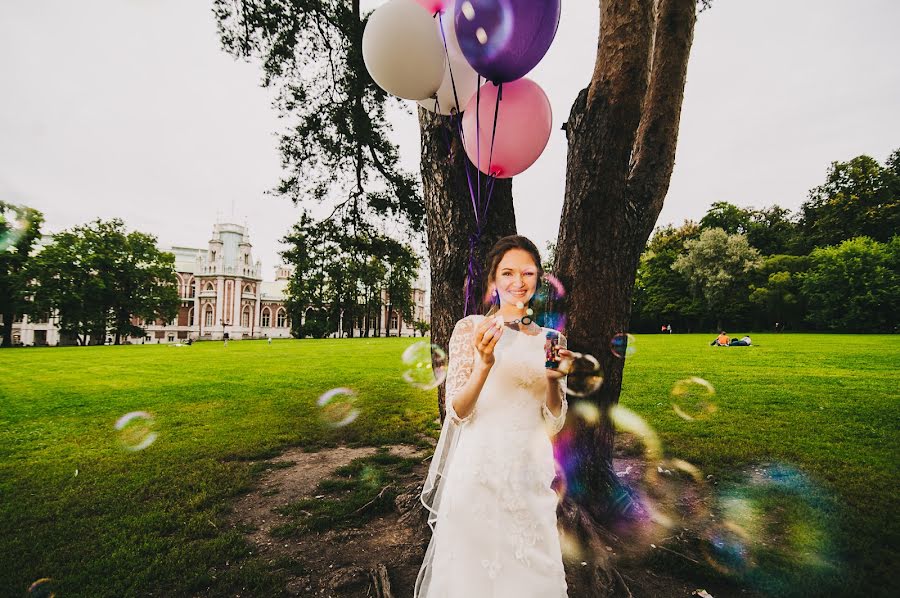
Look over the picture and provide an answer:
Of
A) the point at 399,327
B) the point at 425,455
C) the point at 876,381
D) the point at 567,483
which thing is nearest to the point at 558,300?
the point at 567,483

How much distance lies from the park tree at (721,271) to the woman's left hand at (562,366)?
143ft

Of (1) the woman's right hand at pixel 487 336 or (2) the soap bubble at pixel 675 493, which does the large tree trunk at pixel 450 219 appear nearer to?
(1) the woman's right hand at pixel 487 336

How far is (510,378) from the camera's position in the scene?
83.0 inches

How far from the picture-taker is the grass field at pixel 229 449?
3.17m

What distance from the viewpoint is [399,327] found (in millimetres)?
80438

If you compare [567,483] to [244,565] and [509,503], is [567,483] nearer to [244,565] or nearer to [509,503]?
[509,503]

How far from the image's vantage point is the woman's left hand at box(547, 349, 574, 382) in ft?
6.30

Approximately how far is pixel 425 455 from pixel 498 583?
404cm

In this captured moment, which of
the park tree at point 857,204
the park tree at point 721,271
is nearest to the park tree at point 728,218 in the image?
the park tree at point 857,204

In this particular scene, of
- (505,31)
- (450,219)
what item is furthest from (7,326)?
(505,31)

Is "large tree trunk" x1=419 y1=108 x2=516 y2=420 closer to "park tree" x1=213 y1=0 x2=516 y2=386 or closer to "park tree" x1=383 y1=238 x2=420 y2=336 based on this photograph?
"park tree" x1=213 y1=0 x2=516 y2=386

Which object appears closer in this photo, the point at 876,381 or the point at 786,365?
the point at 876,381

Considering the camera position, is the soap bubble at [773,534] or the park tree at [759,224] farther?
the park tree at [759,224]

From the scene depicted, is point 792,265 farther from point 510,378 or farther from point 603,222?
point 510,378
